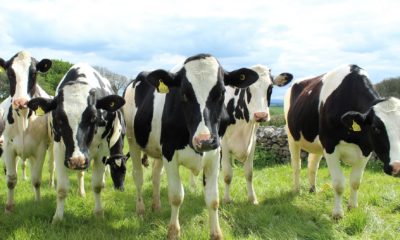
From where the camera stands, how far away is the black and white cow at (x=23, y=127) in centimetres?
727

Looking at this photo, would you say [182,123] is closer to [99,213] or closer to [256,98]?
[99,213]

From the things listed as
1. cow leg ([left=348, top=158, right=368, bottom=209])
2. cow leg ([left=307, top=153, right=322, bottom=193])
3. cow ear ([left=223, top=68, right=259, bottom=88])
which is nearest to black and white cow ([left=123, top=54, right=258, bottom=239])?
cow ear ([left=223, top=68, right=259, bottom=88])

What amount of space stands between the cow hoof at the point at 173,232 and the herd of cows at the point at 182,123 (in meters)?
0.01

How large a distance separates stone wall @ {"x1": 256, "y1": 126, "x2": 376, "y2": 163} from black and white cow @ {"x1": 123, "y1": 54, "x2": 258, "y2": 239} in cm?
883

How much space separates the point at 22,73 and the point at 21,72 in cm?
2

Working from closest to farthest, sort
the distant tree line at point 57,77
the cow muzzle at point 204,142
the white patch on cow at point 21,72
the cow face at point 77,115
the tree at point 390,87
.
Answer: the cow muzzle at point 204,142 → the cow face at point 77,115 → the white patch on cow at point 21,72 → the tree at point 390,87 → the distant tree line at point 57,77

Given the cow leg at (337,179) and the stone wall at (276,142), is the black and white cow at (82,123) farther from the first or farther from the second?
the stone wall at (276,142)

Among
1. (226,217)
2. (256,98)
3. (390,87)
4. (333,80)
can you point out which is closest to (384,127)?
(333,80)

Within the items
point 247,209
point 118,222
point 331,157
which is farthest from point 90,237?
point 331,157

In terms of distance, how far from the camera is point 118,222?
263 inches

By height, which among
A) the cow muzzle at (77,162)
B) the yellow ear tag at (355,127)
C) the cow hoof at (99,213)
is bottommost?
the cow hoof at (99,213)

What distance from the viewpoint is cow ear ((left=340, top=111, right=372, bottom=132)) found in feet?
21.0

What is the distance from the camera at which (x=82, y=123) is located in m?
5.86

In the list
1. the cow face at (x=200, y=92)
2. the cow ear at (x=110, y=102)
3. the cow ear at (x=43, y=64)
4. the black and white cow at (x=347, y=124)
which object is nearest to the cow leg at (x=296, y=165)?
the black and white cow at (x=347, y=124)
